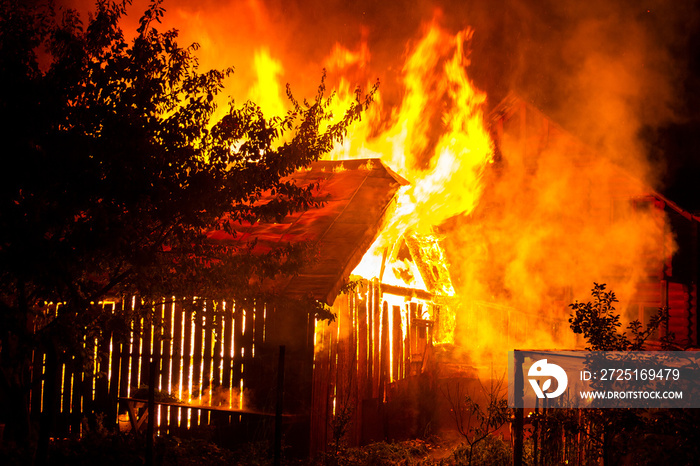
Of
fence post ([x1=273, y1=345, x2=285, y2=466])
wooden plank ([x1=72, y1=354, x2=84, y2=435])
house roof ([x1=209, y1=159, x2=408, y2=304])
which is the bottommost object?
wooden plank ([x1=72, y1=354, x2=84, y2=435])

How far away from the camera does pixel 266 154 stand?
7055 mm

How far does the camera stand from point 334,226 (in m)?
10.3

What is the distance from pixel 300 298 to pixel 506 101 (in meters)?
17.8

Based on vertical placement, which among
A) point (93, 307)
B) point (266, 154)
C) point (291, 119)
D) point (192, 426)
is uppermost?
point (291, 119)

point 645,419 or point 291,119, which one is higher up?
point 291,119

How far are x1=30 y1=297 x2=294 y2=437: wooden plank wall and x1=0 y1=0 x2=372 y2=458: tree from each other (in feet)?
5.94

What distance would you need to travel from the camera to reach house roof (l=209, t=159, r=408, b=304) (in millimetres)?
8492

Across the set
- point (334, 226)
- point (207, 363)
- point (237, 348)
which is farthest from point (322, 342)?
point (334, 226)

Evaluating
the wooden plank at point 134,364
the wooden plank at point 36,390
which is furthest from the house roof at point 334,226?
the wooden plank at point 36,390

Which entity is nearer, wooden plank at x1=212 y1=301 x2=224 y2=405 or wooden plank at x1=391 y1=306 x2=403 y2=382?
wooden plank at x1=212 y1=301 x2=224 y2=405

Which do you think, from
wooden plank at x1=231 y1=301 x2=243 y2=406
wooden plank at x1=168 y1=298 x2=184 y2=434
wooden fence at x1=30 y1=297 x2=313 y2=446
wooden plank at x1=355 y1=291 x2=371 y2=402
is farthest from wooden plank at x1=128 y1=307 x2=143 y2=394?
wooden plank at x1=355 y1=291 x2=371 y2=402

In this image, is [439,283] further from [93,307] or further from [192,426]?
[93,307]

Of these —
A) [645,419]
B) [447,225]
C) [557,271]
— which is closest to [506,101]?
[447,225]

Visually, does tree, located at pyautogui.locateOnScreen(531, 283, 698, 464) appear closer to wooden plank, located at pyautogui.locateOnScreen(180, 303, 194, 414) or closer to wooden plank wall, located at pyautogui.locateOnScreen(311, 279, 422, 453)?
wooden plank wall, located at pyautogui.locateOnScreen(311, 279, 422, 453)
